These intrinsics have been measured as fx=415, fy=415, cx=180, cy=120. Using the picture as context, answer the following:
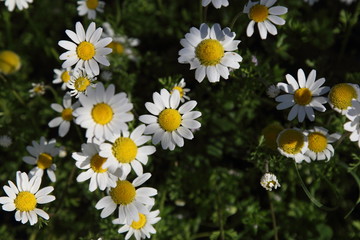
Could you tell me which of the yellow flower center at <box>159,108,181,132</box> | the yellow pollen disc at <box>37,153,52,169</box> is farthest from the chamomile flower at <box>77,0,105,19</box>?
the yellow flower center at <box>159,108,181,132</box>

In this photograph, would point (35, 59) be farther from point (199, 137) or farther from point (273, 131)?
point (273, 131)

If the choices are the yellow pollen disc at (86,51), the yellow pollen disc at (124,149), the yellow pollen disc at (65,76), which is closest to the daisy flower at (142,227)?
the yellow pollen disc at (124,149)

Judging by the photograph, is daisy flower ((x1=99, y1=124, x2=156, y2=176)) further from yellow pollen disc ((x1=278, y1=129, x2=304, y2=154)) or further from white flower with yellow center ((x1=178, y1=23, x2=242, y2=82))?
yellow pollen disc ((x1=278, y1=129, x2=304, y2=154))

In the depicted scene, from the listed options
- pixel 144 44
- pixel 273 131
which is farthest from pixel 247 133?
pixel 144 44

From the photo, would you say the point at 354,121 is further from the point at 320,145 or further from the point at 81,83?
the point at 81,83

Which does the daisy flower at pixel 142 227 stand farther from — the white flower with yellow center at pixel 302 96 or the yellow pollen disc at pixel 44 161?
the white flower with yellow center at pixel 302 96

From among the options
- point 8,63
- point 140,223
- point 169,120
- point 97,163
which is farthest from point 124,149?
point 8,63
